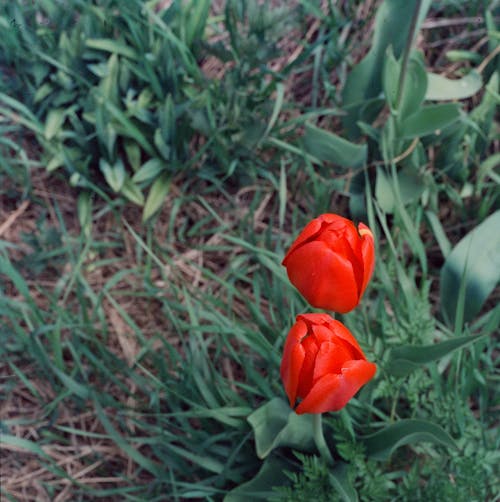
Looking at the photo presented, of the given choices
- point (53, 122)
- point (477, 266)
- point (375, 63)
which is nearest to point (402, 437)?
point (477, 266)

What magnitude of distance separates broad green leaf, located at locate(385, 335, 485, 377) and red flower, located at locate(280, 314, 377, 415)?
0.31 m

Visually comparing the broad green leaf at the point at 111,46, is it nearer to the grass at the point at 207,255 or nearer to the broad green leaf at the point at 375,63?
the grass at the point at 207,255

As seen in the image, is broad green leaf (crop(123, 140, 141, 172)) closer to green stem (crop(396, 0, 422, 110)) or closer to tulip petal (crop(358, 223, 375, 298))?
green stem (crop(396, 0, 422, 110))

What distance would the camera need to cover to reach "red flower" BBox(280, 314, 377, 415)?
3.20ft

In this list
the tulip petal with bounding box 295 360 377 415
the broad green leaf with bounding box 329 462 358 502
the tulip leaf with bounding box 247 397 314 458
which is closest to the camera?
the tulip petal with bounding box 295 360 377 415

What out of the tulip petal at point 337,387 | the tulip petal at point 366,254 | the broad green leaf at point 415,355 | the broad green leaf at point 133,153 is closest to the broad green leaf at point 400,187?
the broad green leaf at point 415,355

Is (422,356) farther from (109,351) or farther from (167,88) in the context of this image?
(167,88)

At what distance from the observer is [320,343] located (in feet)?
3.22

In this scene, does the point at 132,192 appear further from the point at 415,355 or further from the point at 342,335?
the point at 342,335

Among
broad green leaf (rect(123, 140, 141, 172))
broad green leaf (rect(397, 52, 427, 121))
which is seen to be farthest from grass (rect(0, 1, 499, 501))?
broad green leaf (rect(397, 52, 427, 121))

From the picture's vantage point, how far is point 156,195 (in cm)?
189

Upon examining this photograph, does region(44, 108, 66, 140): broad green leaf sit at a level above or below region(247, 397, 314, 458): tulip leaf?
above

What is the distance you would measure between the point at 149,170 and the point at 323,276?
3.18 feet

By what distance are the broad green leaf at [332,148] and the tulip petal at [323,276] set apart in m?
0.76
